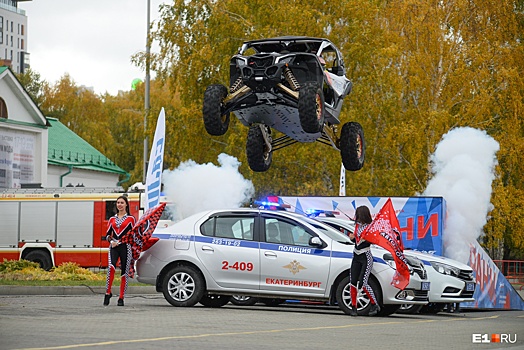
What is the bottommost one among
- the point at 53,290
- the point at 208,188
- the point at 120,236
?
the point at 53,290

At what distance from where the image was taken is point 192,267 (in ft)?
58.3

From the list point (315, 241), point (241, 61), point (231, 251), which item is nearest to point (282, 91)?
point (241, 61)

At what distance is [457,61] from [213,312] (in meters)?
23.7

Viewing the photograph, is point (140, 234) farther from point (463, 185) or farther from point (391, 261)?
point (463, 185)

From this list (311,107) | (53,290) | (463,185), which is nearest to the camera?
(311,107)

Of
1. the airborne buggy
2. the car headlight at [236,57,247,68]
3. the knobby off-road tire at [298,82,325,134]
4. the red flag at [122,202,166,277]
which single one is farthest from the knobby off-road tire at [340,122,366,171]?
the red flag at [122,202,166,277]

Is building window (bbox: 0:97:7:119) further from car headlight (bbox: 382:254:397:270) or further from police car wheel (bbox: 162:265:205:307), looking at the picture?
car headlight (bbox: 382:254:397:270)

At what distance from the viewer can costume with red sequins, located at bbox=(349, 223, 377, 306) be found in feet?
53.9

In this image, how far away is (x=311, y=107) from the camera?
58.3 feet

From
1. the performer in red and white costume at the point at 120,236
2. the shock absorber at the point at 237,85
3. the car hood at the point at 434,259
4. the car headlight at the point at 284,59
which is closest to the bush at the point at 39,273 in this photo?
the performer in red and white costume at the point at 120,236

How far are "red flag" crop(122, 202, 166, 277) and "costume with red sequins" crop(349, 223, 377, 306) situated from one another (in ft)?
11.2

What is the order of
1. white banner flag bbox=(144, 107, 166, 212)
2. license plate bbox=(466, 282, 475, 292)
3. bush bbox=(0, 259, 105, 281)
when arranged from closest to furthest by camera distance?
1. license plate bbox=(466, 282, 475, 292)
2. white banner flag bbox=(144, 107, 166, 212)
3. bush bbox=(0, 259, 105, 281)

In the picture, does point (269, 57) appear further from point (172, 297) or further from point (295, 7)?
point (295, 7)

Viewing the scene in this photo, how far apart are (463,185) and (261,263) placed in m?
7.79
